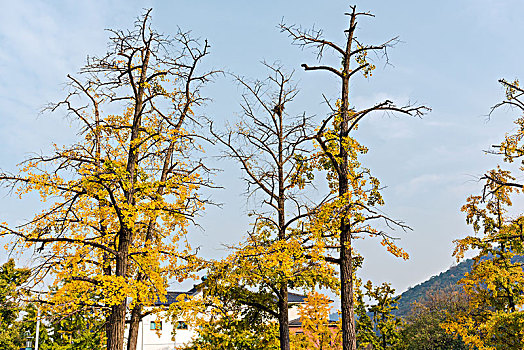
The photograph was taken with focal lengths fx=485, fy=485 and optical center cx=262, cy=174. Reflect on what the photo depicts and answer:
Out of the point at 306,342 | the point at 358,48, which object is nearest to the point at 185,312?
the point at 306,342

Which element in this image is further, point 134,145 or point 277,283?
point 277,283

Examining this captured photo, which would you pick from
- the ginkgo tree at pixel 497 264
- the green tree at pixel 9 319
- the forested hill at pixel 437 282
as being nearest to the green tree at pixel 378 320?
the ginkgo tree at pixel 497 264

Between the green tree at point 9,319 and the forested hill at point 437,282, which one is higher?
the forested hill at point 437,282

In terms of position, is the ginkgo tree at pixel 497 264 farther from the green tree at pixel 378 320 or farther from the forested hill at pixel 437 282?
the forested hill at pixel 437 282

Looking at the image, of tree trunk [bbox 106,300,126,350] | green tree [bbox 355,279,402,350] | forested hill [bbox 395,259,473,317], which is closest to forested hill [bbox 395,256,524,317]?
forested hill [bbox 395,259,473,317]

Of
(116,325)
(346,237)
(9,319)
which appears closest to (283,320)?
(346,237)

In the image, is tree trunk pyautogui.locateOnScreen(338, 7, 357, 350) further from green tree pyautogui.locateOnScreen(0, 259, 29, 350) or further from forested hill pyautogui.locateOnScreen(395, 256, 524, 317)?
forested hill pyautogui.locateOnScreen(395, 256, 524, 317)

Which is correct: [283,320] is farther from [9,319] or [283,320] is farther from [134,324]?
[9,319]

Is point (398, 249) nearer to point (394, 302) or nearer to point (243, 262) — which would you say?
point (243, 262)

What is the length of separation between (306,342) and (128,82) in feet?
42.0

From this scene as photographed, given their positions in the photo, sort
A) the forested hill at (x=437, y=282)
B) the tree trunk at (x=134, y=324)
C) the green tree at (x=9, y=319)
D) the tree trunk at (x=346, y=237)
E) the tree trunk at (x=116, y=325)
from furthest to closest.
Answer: the forested hill at (x=437, y=282) → the green tree at (x=9, y=319) → the tree trunk at (x=134, y=324) → the tree trunk at (x=116, y=325) → the tree trunk at (x=346, y=237)

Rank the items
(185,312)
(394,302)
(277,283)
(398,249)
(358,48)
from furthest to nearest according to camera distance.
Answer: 1. (394,302)
2. (277,283)
3. (185,312)
4. (358,48)
5. (398,249)

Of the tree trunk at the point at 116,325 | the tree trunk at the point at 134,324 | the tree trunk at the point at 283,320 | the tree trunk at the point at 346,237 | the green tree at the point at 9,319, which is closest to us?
the tree trunk at the point at 346,237

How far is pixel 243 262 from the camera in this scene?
50.3ft
